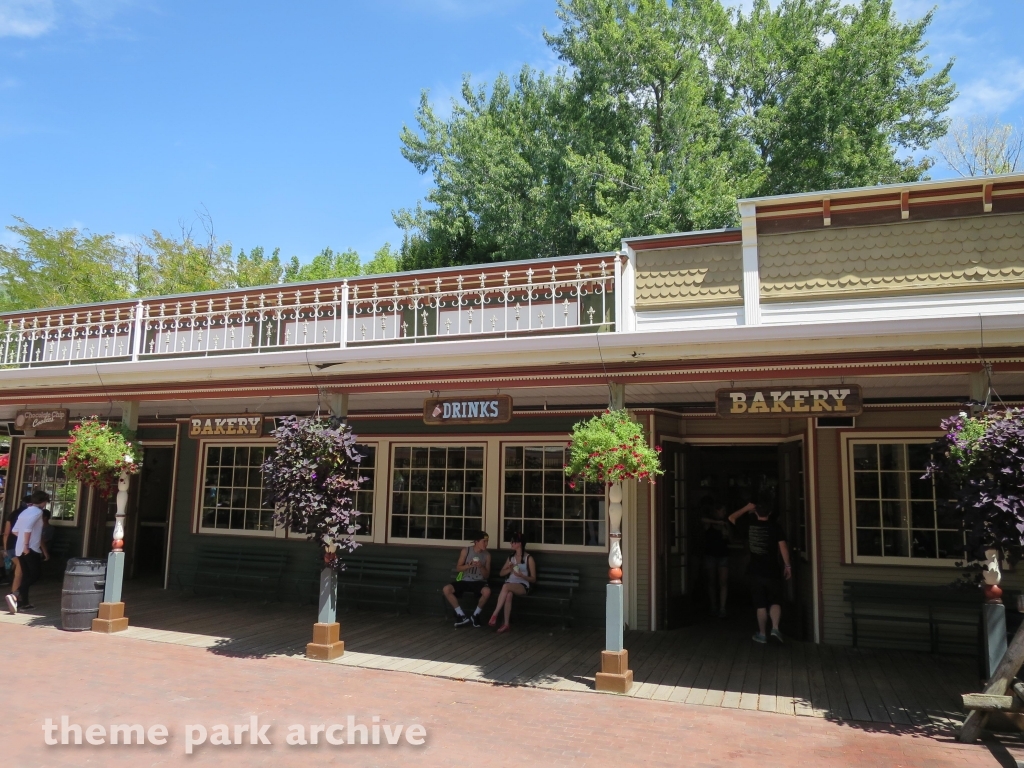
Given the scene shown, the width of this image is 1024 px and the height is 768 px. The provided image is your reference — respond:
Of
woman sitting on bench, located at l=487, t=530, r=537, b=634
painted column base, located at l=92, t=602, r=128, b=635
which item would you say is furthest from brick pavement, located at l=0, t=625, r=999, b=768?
woman sitting on bench, located at l=487, t=530, r=537, b=634

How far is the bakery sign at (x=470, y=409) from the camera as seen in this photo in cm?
728

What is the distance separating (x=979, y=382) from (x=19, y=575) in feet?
37.5

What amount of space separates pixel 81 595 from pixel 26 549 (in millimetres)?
1628

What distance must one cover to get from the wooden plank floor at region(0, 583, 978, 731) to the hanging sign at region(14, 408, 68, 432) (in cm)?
248

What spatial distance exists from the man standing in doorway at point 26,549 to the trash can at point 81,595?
1277mm

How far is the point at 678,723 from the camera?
5664 millimetres

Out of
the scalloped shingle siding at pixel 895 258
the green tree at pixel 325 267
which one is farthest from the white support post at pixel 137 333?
the green tree at pixel 325 267

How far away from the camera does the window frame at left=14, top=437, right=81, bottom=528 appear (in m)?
13.1

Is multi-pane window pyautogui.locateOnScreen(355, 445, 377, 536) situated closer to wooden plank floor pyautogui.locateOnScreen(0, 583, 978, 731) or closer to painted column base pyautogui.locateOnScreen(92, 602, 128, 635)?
wooden plank floor pyautogui.locateOnScreen(0, 583, 978, 731)

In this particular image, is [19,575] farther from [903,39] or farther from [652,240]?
[903,39]

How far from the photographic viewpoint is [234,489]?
11758mm

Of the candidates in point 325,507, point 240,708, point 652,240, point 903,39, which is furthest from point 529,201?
point 240,708

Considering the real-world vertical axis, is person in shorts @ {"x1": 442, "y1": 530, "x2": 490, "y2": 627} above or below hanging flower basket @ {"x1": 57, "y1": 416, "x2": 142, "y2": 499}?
below

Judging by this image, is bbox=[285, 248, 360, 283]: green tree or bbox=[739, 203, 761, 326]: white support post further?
bbox=[285, 248, 360, 283]: green tree
